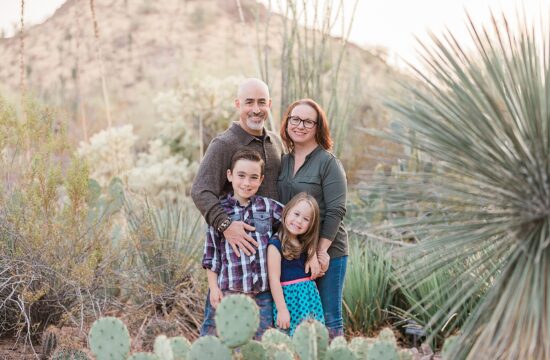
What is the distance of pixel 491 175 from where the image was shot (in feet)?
9.62

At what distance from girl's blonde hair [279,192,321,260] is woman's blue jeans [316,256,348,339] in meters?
0.22

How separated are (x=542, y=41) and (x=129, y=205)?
12.7ft

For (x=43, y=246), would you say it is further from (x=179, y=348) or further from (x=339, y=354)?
(x=339, y=354)

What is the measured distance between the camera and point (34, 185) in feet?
17.0

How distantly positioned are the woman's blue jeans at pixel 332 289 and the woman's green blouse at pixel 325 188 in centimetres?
6

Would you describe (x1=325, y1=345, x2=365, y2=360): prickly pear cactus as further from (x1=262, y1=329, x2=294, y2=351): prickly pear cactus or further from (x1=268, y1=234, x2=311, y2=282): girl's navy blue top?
(x1=268, y1=234, x2=311, y2=282): girl's navy blue top

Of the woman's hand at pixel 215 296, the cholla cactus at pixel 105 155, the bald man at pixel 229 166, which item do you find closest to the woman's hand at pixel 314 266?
the bald man at pixel 229 166

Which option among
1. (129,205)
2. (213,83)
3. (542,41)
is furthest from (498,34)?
(213,83)

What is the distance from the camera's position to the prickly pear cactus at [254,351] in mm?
3494

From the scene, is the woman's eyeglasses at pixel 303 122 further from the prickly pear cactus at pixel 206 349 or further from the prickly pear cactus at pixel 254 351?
the prickly pear cactus at pixel 206 349

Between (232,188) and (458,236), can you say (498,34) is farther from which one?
(232,188)

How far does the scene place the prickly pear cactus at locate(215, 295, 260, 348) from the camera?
3357mm

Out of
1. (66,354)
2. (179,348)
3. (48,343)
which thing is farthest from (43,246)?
(179,348)

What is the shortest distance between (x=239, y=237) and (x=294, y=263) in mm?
322
